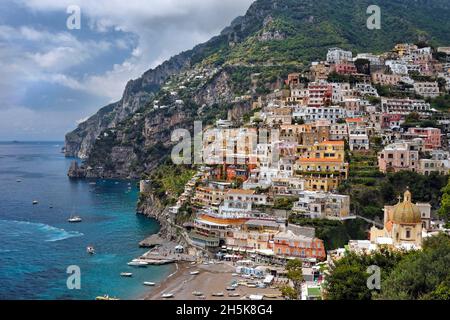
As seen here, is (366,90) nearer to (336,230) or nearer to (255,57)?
(336,230)

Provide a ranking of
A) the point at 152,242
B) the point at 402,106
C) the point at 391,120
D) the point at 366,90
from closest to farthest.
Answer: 1. the point at 152,242
2. the point at 391,120
3. the point at 402,106
4. the point at 366,90

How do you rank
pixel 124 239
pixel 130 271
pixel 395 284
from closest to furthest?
pixel 395 284 < pixel 130 271 < pixel 124 239

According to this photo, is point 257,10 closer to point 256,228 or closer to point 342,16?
point 342,16

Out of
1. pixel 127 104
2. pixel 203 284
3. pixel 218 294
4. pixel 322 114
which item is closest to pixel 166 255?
pixel 203 284

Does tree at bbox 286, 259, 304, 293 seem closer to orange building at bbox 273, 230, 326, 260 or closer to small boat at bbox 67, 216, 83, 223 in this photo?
orange building at bbox 273, 230, 326, 260
